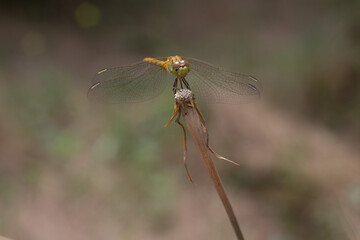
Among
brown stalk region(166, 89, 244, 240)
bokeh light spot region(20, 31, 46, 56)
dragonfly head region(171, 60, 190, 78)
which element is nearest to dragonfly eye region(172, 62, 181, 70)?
dragonfly head region(171, 60, 190, 78)

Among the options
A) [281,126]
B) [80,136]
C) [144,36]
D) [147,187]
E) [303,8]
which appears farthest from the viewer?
[303,8]

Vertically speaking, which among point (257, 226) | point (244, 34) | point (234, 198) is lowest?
point (257, 226)

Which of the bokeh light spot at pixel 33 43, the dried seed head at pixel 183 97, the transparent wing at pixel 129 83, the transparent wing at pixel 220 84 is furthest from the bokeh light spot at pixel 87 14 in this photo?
the dried seed head at pixel 183 97

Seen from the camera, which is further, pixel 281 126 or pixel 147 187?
pixel 281 126

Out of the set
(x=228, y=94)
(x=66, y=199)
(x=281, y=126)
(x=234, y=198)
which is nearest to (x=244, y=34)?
(x=281, y=126)

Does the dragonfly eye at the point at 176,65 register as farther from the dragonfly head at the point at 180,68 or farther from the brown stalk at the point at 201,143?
the brown stalk at the point at 201,143

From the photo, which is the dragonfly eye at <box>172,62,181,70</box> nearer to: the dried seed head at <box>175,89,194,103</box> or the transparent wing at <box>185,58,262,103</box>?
the transparent wing at <box>185,58,262,103</box>

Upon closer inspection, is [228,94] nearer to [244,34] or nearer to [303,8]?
[244,34]
